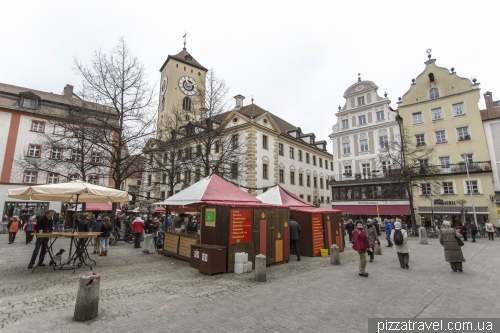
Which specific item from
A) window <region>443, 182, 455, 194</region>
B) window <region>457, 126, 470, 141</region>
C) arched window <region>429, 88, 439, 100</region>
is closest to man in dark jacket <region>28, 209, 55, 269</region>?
window <region>443, 182, 455, 194</region>

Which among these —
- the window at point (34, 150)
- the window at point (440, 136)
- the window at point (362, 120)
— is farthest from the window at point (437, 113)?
the window at point (34, 150)

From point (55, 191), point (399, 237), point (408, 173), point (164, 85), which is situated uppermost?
point (164, 85)

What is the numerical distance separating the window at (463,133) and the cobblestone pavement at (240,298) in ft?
83.0

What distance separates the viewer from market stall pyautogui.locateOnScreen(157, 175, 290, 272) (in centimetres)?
914

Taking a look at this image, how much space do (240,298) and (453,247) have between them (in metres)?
7.95

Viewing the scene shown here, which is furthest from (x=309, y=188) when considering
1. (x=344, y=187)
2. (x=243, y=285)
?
(x=243, y=285)

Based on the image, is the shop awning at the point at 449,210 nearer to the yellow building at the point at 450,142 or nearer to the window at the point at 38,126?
the yellow building at the point at 450,142

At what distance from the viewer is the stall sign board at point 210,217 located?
9383 mm

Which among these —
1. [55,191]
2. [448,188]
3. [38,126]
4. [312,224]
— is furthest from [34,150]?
[448,188]

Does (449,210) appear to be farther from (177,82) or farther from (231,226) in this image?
(177,82)

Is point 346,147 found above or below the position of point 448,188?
above

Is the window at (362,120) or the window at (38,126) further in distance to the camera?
the window at (362,120)

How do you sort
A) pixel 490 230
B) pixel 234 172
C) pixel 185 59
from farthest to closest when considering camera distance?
pixel 185 59 < pixel 234 172 < pixel 490 230

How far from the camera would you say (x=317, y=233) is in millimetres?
13180
